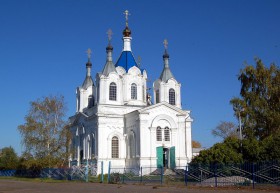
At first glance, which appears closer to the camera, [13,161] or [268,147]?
[268,147]

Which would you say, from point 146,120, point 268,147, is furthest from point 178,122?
point 268,147

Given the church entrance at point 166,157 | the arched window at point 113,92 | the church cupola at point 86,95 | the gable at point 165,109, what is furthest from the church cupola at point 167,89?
the church cupola at point 86,95

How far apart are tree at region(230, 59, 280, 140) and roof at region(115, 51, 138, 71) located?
41.4 ft

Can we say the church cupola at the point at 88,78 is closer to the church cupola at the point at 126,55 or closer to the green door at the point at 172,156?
the church cupola at the point at 126,55

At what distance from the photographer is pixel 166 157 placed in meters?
37.6

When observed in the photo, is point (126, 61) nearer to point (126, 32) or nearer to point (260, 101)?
point (126, 32)

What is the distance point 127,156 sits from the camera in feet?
124

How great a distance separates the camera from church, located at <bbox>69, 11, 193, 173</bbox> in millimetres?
36550

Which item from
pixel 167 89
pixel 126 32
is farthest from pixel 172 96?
pixel 126 32

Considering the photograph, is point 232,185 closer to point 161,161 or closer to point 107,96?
point 161,161

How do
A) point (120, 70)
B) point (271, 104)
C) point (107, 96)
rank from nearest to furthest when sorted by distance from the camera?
point (271, 104) → point (107, 96) → point (120, 70)

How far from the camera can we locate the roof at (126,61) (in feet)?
140

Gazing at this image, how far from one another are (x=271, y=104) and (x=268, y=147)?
7.88 metres

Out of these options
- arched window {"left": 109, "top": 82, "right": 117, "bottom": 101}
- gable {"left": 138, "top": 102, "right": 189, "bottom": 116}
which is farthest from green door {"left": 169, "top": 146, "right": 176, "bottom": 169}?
arched window {"left": 109, "top": 82, "right": 117, "bottom": 101}
